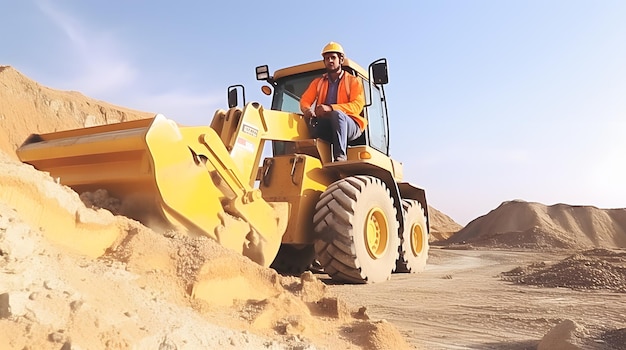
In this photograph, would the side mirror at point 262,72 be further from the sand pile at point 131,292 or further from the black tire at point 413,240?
the sand pile at point 131,292

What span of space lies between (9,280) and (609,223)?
107 feet

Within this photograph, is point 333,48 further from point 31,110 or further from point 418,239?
point 31,110

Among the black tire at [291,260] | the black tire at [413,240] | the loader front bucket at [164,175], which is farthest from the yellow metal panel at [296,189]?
the black tire at [413,240]

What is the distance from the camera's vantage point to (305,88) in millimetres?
A: 6914

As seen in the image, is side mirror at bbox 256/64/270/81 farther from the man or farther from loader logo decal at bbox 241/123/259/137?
loader logo decal at bbox 241/123/259/137

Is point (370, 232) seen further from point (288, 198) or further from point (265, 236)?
point (265, 236)

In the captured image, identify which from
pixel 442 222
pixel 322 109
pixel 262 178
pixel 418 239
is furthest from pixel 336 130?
pixel 442 222

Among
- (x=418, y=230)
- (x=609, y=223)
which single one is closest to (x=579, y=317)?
(x=418, y=230)

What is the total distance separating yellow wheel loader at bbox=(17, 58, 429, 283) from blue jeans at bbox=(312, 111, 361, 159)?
137mm

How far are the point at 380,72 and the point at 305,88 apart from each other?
1.21m

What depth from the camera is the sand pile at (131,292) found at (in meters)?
1.67

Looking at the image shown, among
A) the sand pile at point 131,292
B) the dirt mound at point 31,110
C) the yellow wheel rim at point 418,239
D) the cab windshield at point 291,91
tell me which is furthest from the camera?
the dirt mound at point 31,110

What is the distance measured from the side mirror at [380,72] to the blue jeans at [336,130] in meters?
0.64

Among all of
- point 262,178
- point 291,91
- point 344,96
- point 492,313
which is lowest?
point 492,313
